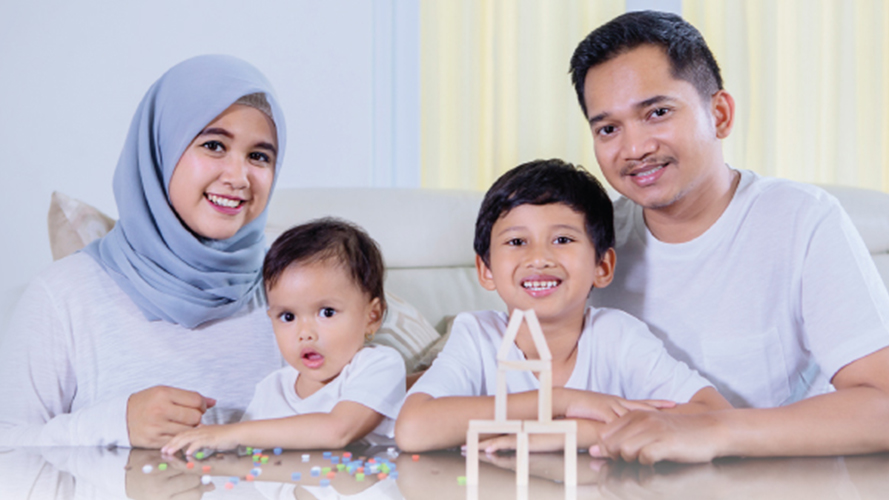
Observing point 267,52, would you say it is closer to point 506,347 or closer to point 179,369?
point 179,369

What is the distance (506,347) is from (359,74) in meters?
2.30

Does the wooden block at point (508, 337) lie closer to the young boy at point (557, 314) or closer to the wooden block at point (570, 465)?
the wooden block at point (570, 465)

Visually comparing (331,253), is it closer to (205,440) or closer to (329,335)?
(329,335)

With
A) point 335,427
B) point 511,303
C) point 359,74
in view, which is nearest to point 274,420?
point 335,427

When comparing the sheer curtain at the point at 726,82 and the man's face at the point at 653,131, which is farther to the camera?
the sheer curtain at the point at 726,82

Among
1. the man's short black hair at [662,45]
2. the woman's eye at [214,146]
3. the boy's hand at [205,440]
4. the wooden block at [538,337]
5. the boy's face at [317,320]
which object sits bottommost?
the boy's hand at [205,440]

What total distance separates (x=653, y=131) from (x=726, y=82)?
2.05 meters

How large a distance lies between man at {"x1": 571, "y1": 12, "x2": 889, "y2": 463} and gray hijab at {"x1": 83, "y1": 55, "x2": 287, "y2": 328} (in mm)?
701

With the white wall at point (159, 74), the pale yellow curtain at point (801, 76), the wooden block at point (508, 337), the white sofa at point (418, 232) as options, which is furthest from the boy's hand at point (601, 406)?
the pale yellow curtain at point (801, 76)

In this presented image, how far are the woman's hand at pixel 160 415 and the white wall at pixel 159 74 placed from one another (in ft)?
4.89

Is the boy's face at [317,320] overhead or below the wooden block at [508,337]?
below

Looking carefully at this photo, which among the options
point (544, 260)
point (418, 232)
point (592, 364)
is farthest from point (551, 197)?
point (418, 232)

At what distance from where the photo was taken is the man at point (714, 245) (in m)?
1.22

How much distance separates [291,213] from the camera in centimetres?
208
